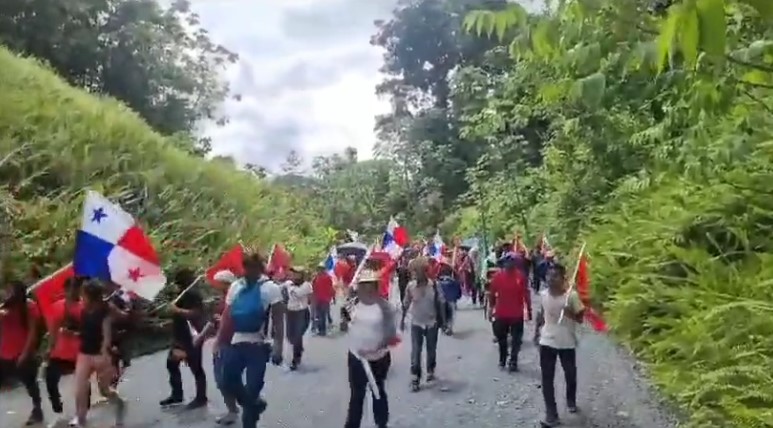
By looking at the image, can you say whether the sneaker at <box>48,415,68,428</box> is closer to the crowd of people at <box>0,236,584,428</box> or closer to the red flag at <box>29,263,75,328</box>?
the crowd of people at <box>0,236,584,428</box>

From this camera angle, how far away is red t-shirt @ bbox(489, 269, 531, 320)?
12.8 m

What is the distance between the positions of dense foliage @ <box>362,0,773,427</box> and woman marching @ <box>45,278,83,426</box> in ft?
15.9

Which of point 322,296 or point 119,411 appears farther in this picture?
point 322,296

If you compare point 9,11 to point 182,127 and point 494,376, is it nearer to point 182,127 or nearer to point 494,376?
point 182,127

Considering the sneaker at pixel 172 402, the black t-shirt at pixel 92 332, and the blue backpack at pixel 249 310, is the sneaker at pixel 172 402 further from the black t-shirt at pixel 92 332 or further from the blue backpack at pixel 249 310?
the blue backpack at pixel 249 310

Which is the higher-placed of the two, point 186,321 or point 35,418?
point 186,321

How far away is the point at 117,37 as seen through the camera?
31.3m

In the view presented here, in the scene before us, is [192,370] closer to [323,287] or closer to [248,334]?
[248,334]

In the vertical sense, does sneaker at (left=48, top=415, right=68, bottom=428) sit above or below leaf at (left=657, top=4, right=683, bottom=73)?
below

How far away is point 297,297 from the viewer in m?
15.6

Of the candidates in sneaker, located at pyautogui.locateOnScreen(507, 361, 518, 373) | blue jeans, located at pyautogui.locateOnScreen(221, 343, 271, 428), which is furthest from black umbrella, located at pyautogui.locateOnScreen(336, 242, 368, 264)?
blue jeans, located at pyautogui.locateOnScreen(221, 343, 271, 428)

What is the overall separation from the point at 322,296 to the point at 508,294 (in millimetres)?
6774

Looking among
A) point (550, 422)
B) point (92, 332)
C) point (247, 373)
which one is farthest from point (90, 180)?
point (550, 422)

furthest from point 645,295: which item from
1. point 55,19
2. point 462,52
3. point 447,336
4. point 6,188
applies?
point 462,52
